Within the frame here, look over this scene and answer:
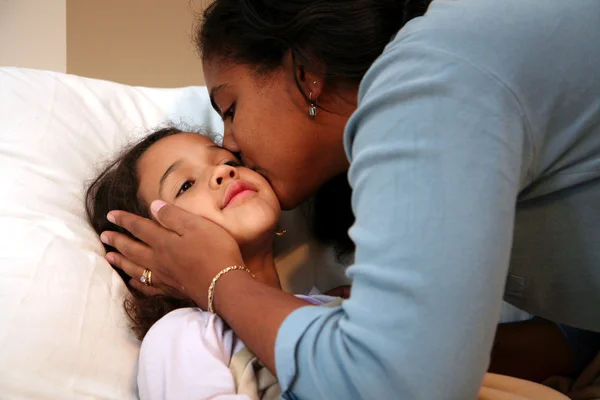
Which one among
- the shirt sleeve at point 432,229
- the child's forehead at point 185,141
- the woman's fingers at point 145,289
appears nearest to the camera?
the shirt sleeve at point 432,229

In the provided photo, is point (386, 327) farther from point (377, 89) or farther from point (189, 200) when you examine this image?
point (189, 200)

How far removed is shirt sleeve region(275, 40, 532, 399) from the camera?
2.10 feet

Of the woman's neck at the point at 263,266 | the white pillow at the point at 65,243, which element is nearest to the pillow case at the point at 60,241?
the white pillow at the point at 65,243

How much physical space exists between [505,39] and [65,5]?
1.73 metres

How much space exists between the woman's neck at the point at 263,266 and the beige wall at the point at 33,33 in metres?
1.19

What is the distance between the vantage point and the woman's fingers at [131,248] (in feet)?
3.83

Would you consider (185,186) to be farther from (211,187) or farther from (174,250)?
(174,250)

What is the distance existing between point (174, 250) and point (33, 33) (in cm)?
128

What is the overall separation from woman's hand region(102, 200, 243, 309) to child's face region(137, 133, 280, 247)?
0.15 ft

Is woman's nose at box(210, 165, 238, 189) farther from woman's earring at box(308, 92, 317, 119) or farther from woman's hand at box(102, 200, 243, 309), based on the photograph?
woman's earring at box(308, 92, 317, 119)

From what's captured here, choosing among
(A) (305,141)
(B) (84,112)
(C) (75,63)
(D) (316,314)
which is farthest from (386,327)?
(C) (75,63)

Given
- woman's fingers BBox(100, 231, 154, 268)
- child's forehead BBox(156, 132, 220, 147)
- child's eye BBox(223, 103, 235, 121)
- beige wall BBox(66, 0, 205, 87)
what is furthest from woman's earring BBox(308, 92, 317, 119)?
beige wall BBox(66, 0, 205, 87)

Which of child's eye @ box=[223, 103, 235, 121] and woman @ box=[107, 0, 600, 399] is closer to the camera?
woman @ box=[107, 0, 600, 399]

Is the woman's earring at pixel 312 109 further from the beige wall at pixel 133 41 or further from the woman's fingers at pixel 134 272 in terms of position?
the beige wall at pixel 133 41
